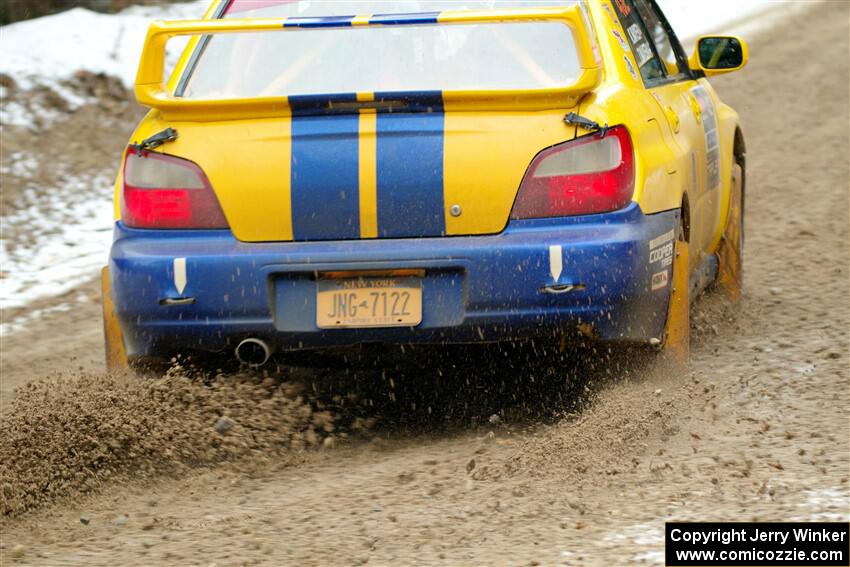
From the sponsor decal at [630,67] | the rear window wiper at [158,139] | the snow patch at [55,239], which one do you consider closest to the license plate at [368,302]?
the rear window wiper at [158,139]

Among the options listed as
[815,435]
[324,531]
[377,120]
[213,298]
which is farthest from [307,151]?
[815,435]

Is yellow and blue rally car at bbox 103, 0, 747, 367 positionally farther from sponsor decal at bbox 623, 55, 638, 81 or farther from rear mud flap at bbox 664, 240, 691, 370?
sponsor decal at bbox 623, 55, 638, 81

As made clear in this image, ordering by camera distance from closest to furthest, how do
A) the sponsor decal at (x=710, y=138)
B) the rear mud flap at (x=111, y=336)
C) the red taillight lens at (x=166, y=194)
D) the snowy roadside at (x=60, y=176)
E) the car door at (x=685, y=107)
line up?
the red taillight lens at (x=166, y=194), the rear mud flap at (x=111, y=336), the car door at (x=685, y=107), the sponsor decal at (x=710, y=138), the snowy roadside at (x=60, y=176)

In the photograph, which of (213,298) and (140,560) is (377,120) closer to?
(213,298)

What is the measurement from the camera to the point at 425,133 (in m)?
4.47

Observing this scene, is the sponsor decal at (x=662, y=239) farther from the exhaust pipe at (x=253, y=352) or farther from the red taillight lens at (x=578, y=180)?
the exhaust pipe at (x=253, y=352)

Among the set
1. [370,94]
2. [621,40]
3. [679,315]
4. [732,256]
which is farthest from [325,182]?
[732,256]

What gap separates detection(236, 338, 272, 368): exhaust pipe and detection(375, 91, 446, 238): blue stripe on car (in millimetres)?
523

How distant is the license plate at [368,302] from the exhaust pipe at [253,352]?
0.20 metres

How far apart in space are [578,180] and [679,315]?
0.69m

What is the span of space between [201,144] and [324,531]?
1435 millimetres

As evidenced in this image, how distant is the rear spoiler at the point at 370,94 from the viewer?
4.45 metres

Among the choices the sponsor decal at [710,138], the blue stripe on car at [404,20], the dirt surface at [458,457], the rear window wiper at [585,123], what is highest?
the blue stripe on car at [404,20]

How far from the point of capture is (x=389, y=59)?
16.2ft
